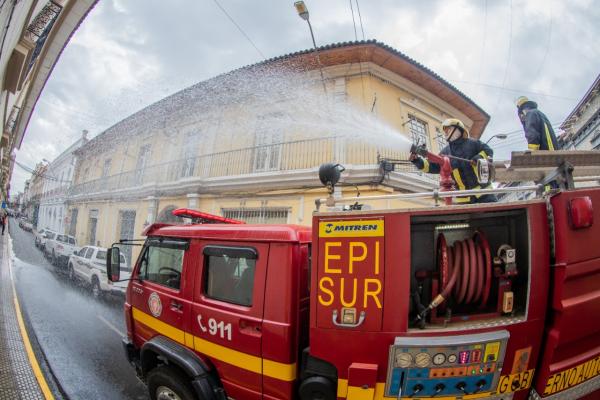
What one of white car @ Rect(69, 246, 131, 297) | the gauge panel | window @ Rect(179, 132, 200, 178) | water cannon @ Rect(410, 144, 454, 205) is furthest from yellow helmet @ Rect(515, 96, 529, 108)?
window @ Rect(179, 132, 200, 178)

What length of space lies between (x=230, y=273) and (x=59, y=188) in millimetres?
31008

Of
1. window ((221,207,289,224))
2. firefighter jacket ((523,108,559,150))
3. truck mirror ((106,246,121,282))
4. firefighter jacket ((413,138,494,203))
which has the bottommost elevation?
truck mirror ((106,246,121,282))

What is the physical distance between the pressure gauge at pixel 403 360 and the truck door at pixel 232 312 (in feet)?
2.98

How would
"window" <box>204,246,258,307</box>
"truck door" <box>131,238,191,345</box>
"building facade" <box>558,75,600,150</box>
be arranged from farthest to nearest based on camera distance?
1. "building facade" <box>558,75,600,150</box>
2. "truck door" <box>131,238,191,345</box>
3. "window" <box>204,246,258,307</box>

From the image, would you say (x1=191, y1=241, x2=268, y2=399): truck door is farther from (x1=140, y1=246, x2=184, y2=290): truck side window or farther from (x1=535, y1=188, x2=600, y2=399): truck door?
(x1=535, y1=188, x2=600, y2=399): truck door

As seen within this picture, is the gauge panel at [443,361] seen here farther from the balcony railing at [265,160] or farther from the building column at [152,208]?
the building column at [152,208]

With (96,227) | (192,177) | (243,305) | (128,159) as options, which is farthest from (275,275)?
(96,227)

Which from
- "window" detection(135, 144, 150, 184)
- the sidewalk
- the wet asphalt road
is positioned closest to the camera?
the sidewalk

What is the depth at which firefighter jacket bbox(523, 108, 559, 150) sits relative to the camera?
3.12m

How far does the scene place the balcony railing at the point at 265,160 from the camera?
8.44 meters

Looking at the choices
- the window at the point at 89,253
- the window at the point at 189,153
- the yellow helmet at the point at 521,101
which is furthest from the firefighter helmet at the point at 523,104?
the window at the point at 89,253

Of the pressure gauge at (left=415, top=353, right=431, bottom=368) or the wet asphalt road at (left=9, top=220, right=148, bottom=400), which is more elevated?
the pressure gauge at (left=415, top=353, right=431, bottom=368)

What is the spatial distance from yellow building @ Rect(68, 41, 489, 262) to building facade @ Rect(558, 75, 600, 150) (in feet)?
13.5

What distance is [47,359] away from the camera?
427 cm
